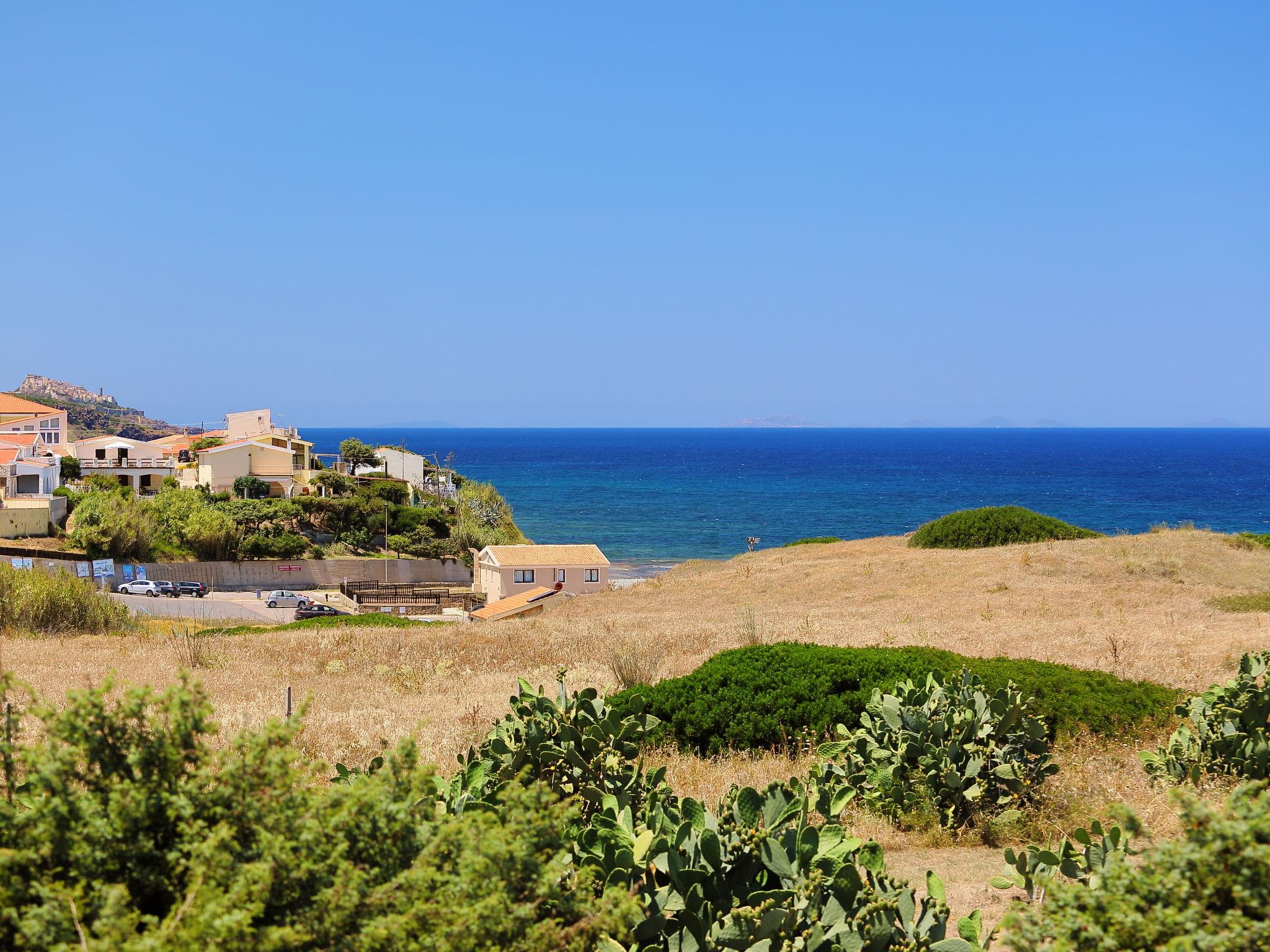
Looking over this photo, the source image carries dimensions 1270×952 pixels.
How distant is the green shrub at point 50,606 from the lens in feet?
65.4

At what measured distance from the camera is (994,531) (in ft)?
107

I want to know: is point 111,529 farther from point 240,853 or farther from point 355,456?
point 240,853

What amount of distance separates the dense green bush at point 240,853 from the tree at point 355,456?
2978 inches

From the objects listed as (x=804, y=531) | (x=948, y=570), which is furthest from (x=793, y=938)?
(x=804, y=531)

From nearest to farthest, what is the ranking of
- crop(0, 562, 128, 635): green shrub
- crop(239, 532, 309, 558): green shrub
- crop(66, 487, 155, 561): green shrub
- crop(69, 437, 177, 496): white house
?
crop(0, 562, 128, 635): green shrub
crop(66, 487, 155, 561): green shrub
crop(239, 532, 309, 558): green shrub
crop(69, 437, 177, 496): white house

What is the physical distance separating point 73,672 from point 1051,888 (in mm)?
14336

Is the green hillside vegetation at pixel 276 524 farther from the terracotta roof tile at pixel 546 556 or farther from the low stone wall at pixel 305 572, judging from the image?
the terracotta roof tile at pixel 546 556

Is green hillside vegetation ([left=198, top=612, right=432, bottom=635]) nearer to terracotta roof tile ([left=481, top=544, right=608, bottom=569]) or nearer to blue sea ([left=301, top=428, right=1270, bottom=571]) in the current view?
terracotta roof tile ([left=481, top=544, right=608, bottom=569])

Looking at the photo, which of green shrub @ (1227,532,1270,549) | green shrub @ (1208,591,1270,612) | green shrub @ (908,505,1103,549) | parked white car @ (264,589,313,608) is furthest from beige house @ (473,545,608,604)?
green shrub @ (1208,591,1270,612)

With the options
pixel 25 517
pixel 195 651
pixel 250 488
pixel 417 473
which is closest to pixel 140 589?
pixel 25 517

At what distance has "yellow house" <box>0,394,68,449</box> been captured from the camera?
246 ft

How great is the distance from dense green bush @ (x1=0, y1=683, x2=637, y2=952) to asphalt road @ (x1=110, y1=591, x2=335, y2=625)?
35.6 metres

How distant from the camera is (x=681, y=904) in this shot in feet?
12.0

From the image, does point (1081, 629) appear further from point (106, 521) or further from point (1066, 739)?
point (106, 521)
